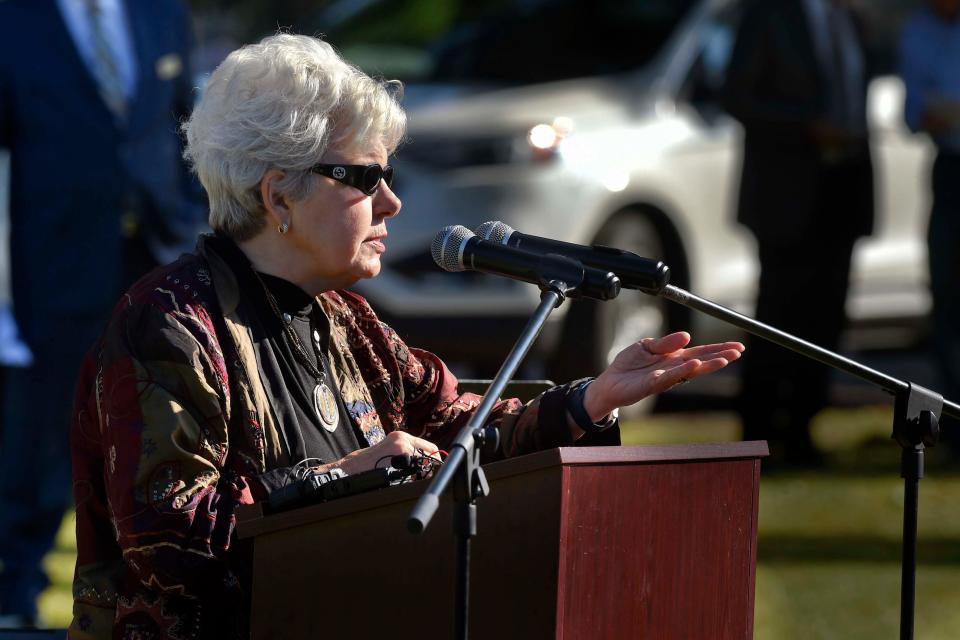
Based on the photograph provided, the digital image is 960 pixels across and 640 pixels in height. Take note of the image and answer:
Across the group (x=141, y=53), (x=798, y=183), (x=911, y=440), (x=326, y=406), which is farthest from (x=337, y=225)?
(x=798, y=183)

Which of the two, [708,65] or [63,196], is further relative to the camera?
[708,65]

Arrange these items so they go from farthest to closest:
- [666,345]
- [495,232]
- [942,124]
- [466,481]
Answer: [942,124] → [666,345] → [495,232] → [466,481]

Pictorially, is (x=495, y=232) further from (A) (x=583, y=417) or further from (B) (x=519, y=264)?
(A) (x=583, y=417)

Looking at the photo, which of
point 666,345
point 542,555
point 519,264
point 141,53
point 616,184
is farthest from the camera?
point 616,184

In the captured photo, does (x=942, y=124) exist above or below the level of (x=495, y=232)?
above

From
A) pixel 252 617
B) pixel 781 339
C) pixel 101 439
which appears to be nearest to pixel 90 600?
pixel 101 439

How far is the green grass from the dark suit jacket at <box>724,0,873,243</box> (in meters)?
1.01

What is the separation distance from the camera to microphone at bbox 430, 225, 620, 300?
100.0 inches

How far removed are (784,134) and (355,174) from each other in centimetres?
437

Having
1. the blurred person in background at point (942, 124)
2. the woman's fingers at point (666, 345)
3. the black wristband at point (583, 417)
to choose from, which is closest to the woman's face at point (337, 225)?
the black wristband at point (583, 417)

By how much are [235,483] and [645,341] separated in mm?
709

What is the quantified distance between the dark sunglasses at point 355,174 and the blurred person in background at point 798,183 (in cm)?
424

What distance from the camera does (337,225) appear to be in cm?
316

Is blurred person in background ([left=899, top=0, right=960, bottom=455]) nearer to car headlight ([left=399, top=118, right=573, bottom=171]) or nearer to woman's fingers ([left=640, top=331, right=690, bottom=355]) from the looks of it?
car headlight ([left=399, top=118, right=573, bottom=171])
